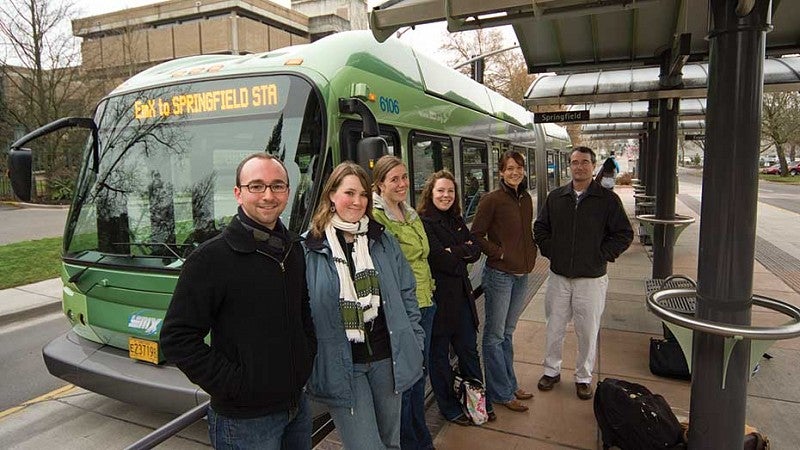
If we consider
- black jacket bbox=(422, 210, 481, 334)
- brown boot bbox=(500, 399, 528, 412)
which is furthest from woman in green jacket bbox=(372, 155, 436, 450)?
brown boot bbox=(500, 399, 528, 412)

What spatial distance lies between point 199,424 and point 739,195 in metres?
3.82

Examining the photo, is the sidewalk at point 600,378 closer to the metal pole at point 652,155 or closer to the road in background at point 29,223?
the metal pole at point 652,155

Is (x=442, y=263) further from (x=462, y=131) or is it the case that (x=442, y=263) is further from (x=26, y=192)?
(x=462, y=131)

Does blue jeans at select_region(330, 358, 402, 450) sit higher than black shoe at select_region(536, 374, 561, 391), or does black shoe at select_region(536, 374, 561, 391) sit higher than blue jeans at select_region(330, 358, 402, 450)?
blue jeans at select_region(330, 358, 402, 450)

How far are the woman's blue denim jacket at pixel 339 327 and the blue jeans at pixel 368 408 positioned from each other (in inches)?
2.1

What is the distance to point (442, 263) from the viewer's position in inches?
128

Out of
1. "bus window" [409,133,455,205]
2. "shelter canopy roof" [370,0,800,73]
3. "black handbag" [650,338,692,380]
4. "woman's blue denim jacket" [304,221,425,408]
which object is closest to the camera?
"woman's blue denim jacket" [304,221,425,408]

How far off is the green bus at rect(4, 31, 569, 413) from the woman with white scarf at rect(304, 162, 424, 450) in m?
1.09

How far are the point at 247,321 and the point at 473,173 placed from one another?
225 inches

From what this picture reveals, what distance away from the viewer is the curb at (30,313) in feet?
23.3

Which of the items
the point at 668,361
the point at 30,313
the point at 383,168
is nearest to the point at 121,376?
the point at 383,168

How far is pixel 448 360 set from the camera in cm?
351

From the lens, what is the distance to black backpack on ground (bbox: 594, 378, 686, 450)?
2.97 metres

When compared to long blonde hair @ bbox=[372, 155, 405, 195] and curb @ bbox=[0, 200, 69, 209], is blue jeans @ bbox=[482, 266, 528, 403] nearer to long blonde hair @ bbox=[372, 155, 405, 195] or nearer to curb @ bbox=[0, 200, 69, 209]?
long blonde hair @ bbox=[372, 155, 405, 195]
